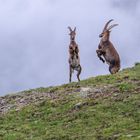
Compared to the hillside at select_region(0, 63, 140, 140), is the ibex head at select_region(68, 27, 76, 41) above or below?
above

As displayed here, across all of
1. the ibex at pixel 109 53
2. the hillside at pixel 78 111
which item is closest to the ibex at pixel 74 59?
the ibex at pixel 109 53

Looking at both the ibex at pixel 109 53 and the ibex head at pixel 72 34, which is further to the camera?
the ibex head at pixel 72 34

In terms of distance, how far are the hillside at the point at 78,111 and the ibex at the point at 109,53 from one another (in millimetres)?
3168

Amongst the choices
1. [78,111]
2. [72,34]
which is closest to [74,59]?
[72,34]

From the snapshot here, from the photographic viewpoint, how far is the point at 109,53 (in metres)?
28.6

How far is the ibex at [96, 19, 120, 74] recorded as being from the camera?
93.2 ft

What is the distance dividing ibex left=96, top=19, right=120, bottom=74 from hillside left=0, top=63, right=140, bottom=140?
10.4 ft

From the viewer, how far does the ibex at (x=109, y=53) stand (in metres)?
28.4

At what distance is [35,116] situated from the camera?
20734 millimetres

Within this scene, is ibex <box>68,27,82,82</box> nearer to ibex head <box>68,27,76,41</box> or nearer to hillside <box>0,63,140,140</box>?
ibex head <box>68,27,76,41</box>

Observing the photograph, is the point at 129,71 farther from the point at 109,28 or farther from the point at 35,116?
the point at 35,116

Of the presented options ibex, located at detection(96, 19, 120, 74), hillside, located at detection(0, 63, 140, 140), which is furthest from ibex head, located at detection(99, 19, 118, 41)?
hillside, located at detection(0, 63, 140, 140)

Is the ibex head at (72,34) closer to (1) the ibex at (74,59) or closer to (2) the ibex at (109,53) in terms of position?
(1) the ibex at (74,59)

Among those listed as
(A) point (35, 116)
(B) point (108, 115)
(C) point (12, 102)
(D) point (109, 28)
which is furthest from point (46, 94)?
(D) point (109, 28)
